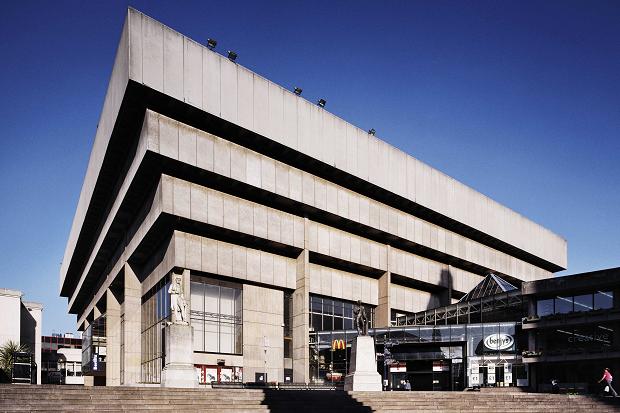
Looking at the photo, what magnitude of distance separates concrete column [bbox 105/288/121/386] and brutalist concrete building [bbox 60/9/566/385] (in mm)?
167

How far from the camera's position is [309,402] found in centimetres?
2350

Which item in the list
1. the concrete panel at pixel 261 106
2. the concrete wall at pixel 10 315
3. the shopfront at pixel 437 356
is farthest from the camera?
the concrete wall at pixel 10 315

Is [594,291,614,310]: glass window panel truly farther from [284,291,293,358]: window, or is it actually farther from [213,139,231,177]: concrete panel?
[213,139,231,177]: concrete panel

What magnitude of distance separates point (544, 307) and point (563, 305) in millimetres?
1455

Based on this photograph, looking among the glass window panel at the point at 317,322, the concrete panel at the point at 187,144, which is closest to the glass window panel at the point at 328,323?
the glass window panel at the point at 317,322

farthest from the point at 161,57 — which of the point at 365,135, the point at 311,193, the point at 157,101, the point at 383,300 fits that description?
the point at 383,300

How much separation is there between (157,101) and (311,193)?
14739 mm

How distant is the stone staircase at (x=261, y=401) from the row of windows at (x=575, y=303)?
596 inches

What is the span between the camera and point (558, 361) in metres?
44.7

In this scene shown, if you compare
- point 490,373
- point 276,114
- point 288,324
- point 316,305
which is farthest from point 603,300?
point 276,114

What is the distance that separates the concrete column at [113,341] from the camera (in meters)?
55.6

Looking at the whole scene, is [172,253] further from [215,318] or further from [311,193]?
[311,193]

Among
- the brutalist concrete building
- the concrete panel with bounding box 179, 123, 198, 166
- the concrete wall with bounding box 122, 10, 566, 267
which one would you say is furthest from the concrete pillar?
the concrete panel with bounding box 179, 123, 198, 166

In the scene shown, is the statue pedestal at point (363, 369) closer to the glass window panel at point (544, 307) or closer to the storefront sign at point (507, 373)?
the storefront sign at point (507, 373)
